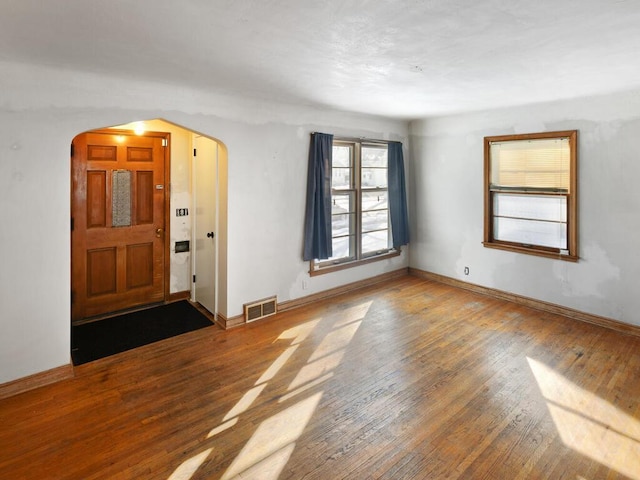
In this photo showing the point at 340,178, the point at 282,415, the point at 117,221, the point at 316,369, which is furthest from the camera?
the point at 340,178

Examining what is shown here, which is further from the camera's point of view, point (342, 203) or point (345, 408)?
point (342, 203)

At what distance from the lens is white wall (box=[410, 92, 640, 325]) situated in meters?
3.89

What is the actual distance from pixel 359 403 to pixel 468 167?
3880 millimetres

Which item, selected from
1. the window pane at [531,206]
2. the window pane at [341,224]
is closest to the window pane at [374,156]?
the window pane at [341,224]

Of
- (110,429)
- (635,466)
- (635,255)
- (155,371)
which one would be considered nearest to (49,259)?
(155,371)

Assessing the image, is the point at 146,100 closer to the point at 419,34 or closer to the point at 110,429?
the point at 419,34

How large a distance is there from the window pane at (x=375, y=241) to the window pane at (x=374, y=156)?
3.49 ft

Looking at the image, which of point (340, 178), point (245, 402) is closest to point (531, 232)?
point (340, 178)

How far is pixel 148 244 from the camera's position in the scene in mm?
4656

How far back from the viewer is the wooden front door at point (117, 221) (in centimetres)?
412

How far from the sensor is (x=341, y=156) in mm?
5223

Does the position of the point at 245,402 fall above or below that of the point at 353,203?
below

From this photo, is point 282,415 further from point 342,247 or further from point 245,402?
point 342,247

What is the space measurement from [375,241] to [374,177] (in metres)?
1.01
